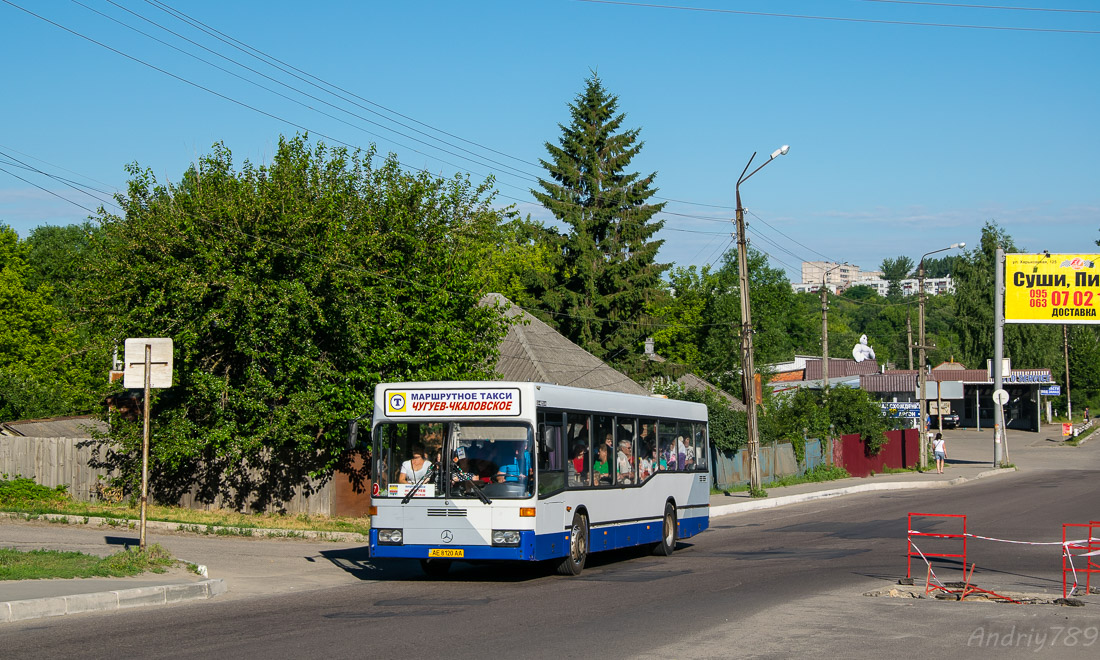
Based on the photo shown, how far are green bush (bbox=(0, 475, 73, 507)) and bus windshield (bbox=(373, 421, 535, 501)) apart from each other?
1290cm

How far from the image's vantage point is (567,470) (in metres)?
14.6

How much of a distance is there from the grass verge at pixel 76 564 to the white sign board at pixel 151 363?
Result: 2.20m

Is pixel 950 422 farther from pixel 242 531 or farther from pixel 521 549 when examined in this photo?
pixel 521 549

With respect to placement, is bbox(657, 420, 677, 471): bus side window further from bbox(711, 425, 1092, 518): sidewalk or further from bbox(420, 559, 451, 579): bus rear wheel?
bbox(711, 425, 1092, 518): sidewalk

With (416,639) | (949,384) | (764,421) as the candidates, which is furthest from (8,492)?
(949,384)

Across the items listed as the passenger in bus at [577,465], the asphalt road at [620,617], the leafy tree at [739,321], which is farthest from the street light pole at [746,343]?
the leafy tree at [739,321]

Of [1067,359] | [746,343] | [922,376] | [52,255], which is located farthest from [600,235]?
[1067,359]

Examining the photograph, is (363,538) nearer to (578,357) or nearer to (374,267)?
(374,267)

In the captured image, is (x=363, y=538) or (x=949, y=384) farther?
(x=949, y=384)

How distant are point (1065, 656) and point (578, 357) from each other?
32878 mm

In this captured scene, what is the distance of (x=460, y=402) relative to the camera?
1390cm

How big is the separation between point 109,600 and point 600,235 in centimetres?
4456

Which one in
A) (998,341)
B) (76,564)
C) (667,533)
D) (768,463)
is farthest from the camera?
(998,341)

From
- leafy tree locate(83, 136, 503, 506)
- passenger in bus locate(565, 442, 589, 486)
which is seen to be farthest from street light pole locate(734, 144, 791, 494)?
passenger in bus locate(565, 442, 589, 486)
